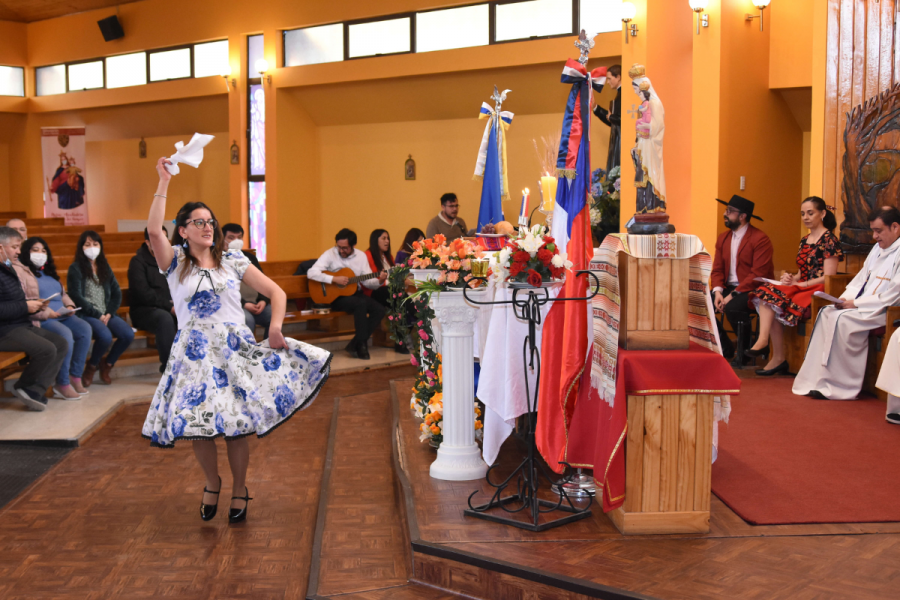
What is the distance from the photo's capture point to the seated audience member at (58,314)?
5.88 metres

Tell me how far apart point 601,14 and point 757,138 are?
227 cm

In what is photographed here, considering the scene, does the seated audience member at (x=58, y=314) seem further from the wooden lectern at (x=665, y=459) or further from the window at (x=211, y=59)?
the window at (x=211, y=59)

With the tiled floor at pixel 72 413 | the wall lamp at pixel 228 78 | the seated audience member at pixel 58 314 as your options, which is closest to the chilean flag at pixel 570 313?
the tiled floor at pixel 72 413

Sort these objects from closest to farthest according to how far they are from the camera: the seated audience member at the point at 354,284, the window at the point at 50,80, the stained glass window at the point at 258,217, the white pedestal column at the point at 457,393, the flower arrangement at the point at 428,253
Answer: the white pedestal column at the point at 457,393, the flower arrangement at the point at 428,253, the seated audience member at the point at 354,284, the stained glass window at the point at 258,217, the window at the point at 50,80

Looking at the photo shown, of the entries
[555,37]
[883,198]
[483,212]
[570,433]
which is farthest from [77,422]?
[555,37]

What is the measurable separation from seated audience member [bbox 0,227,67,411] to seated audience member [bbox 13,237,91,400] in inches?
5.5

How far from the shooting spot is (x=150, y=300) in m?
6.58

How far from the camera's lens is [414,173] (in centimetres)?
1128

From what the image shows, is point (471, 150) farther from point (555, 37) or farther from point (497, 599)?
point (497, 599)

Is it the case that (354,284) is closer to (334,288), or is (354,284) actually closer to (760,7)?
(334,288)

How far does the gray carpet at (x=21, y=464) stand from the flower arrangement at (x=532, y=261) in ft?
8.88

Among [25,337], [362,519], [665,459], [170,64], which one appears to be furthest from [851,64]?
[170,64]

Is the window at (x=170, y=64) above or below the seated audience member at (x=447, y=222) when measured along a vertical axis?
above

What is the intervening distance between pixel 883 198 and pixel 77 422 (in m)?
5.91
